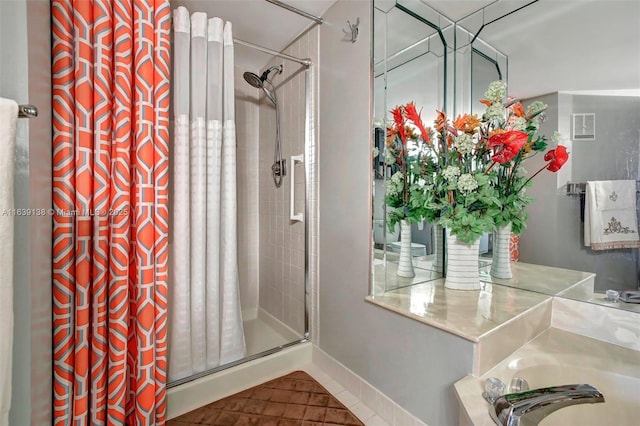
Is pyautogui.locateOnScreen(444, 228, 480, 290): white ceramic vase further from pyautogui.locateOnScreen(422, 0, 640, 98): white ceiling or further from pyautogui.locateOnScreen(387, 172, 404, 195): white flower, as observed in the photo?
pyautogui.locateOnScreen(422, 0, 640, 98): white ceiling

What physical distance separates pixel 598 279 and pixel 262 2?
2160 millimetres

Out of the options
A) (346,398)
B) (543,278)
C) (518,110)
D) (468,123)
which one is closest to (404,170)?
(468,123)

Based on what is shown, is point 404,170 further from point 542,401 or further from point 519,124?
point 542,401

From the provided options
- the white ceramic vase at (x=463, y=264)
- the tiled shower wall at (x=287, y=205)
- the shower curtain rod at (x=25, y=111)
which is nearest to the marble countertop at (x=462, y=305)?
the white ceramic vase at (x=463, y=264)

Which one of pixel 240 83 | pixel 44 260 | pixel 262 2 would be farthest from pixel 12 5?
pixel 240 83

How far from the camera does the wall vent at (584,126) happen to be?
4.01 feet

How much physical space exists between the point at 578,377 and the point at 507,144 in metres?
0.91

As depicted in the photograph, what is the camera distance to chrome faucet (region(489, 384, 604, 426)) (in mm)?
713

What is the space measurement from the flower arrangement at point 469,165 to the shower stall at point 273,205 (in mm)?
594

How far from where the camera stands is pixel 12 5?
0.69 m

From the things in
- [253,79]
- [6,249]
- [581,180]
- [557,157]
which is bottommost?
[6,249]

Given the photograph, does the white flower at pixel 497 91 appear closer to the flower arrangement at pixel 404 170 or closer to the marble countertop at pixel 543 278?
the flower arrangement at pixel 404 170

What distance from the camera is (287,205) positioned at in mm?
2137

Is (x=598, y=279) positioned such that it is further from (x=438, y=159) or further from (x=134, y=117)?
(x=134, y=117)
